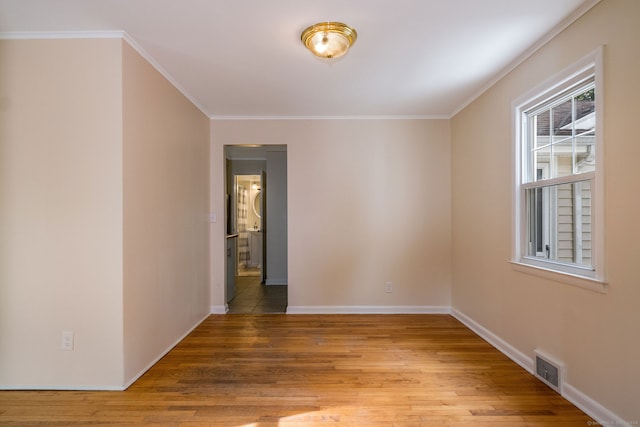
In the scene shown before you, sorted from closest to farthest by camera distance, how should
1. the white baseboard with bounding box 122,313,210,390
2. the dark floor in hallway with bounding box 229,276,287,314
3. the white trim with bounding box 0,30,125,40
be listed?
1. the white trim with bounding box 0,30,125,40
2. the white baseboard with bounding box 122,313,210,390
3. the dark floor in hallway with bounding box 229,276,287,314

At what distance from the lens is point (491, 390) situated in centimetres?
225

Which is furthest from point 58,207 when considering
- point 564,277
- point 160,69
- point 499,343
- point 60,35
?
point 499,343

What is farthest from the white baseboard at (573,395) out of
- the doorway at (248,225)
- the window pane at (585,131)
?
the doorway at (248,225)

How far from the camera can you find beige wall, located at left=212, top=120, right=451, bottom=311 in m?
4.09

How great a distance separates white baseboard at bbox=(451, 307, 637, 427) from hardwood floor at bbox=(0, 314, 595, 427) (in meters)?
0.06

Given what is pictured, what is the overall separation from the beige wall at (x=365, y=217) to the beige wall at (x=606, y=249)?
806 mm

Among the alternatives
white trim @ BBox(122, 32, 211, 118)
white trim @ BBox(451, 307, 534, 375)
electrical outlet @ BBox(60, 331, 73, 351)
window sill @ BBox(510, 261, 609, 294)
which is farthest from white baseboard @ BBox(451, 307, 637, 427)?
white trim @ BBox(122, 32, 211, 118)

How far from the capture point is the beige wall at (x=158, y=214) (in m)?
2.33

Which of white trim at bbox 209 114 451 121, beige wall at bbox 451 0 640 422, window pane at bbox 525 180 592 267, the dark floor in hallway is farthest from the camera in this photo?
the dark floor in hallway

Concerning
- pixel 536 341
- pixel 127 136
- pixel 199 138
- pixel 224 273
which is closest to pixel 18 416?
pixel 127 136

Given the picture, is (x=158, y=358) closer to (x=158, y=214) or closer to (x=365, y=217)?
(x=158, y=214)

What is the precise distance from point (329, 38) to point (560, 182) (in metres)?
1.90

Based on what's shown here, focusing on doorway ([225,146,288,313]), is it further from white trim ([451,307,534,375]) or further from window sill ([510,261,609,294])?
window sill ([510,261,609,294])

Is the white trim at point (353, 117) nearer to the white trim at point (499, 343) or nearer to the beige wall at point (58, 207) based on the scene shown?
the beige wall at point (58, 207)
